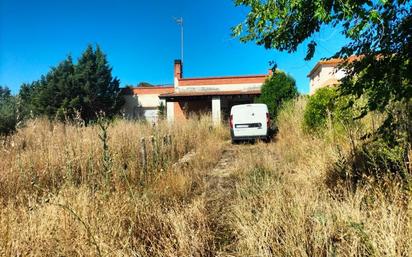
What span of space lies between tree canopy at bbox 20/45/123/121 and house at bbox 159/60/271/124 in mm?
8744

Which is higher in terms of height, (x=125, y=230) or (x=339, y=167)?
(x=339, y=167)

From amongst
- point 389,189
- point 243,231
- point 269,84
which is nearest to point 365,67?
point 389,189

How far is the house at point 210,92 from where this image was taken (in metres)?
25.9

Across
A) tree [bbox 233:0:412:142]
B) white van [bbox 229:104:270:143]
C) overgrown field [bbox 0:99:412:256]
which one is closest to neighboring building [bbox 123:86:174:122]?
white van [bbox 229:104:270:143]

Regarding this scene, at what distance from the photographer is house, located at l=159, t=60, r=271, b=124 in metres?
25.9

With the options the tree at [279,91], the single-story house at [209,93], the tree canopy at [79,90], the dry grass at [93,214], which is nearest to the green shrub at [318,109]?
the dry grass at [93,214]

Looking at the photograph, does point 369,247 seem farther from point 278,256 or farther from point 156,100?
point 156,100

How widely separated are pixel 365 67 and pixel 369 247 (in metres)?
1.91

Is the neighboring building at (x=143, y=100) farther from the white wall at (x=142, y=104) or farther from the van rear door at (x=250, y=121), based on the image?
the van rear door at (x=250, y=121)

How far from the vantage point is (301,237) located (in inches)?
112

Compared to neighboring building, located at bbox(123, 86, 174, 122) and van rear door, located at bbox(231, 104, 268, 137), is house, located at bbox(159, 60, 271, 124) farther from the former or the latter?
van rear door, located at bbox(231, 104, 268, 137)

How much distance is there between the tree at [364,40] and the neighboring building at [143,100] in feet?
97.4

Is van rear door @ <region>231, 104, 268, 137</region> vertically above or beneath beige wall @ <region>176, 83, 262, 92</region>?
beneath

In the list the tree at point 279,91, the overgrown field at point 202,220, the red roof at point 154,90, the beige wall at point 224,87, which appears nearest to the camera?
the overgrown field at point 202,220
